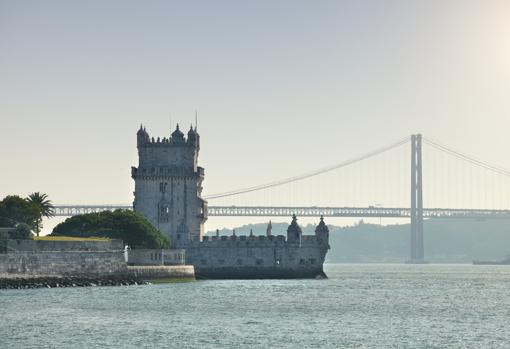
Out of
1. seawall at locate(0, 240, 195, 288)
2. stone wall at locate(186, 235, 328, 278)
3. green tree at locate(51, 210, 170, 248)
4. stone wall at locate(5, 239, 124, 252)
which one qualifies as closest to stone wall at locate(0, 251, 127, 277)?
seawall at locate(0, 240, 195, 288)

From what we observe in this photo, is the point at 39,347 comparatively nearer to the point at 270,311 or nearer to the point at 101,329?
the point at 101,329

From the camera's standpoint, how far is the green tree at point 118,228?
376ft

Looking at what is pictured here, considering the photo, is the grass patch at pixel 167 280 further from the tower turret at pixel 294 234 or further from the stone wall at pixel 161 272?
the tower turret at pixel 294 234

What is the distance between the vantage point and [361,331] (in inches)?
2576

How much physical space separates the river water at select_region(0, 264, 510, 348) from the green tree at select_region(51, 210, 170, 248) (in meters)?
11.2

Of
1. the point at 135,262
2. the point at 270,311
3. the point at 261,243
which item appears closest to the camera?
the point at 270,311

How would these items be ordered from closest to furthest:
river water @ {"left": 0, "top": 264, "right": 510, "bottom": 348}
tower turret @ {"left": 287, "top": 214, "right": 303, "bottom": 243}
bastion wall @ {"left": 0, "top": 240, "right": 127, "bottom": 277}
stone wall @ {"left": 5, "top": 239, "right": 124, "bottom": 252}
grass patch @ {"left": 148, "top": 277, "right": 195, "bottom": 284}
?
river water @ {"left": 0, "top": 264, "right": 510, "bottom": 348}
bastion wall @ {"left": 0, "top": 240, "right": 127, "bottom": 277}
stone wall @ {"left": 5, "top": 239, "right": 124, "bottom": 252}
grass patch @ {"left": 148, "top": 277, "right": 195, "bottom": 284}
tower turret @ {"left": 287, "top": 214, "right": 303, "bottom": 243}

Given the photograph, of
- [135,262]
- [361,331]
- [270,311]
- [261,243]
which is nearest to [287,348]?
[361,331]

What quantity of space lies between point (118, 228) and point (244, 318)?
4458 cm

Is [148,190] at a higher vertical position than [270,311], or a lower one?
higher

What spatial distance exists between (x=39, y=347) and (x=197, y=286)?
5204 centimetres

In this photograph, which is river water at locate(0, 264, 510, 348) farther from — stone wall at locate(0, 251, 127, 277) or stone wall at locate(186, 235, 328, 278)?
stone wall at locate(186, 235, 328, 278)

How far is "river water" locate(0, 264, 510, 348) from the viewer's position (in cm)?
5953

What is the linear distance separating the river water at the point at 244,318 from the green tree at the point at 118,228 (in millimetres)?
11199
